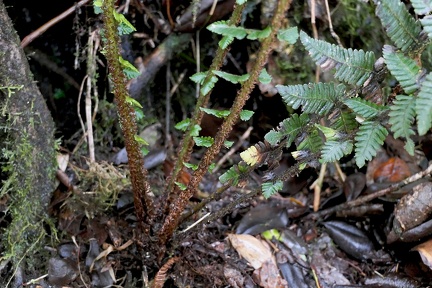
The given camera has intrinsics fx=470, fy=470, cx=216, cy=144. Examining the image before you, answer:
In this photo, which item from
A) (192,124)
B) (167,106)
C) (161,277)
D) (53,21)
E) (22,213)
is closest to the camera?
(192,124)

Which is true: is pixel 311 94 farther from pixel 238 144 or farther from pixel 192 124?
pixel 238 144

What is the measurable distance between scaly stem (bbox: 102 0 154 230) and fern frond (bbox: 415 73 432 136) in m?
0.81

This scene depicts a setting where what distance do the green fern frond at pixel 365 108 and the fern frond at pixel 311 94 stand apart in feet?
0.22

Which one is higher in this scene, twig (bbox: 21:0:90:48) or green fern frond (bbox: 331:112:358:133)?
twig (bbox: 21:0:90:48)

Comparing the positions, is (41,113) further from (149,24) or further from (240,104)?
(240,104)

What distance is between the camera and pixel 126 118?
4.69 feet

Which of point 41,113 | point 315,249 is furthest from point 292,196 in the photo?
point 41,113

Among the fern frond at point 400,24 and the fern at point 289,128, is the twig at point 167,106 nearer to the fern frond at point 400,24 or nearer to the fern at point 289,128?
the fern at point 289,128

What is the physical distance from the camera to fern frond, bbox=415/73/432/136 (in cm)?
103

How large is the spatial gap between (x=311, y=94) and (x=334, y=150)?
→ 0.17m

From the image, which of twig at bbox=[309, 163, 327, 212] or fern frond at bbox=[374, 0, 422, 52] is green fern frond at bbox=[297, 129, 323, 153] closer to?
fern frond at bbox=[374, 0, 422, 52]

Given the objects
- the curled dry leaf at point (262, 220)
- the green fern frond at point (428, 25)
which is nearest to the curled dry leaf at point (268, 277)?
the curled dry leaf at point (262, 220)

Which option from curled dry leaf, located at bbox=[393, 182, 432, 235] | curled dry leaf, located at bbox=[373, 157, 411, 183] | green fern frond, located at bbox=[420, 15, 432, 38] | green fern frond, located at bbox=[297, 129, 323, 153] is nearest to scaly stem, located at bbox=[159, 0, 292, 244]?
green fern frond, located at bbox=[297, 129, 323, 153]

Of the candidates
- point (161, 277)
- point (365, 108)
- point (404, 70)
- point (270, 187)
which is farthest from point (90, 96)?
point (404, 70)
